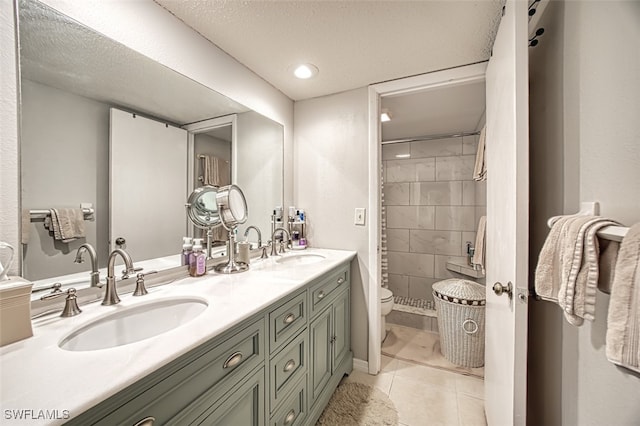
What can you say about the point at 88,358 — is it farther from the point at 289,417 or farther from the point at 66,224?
the point at 289,417

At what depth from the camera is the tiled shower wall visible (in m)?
2.87

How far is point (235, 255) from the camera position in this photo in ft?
4.96

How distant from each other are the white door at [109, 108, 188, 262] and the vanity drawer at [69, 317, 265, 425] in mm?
664

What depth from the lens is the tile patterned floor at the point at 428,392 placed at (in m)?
1.44

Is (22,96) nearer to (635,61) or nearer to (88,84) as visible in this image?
(88,84)

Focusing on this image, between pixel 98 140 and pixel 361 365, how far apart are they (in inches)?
81.7

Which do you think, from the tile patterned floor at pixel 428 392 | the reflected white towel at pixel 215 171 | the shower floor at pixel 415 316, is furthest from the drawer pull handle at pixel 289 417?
the shower floor at pixel 415 316

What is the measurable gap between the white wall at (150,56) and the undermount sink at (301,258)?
0.54 m

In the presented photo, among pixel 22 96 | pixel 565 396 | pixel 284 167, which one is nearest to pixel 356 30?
pixel 284 167

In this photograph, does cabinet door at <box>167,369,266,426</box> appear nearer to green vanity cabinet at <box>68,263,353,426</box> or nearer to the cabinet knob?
green vanity cabinet at <box>68,263,353,426</box>

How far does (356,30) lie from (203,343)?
1527mm

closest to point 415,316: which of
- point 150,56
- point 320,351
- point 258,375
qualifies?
point 320,351

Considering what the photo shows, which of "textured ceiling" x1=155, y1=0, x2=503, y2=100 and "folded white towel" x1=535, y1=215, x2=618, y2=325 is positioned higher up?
"textured ceiling" x1=155, y1=0, x2=503, y2=100

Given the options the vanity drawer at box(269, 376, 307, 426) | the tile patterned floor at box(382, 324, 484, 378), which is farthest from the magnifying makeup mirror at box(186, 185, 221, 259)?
the tile patterned floor at box(382, 324, 484, 378)
